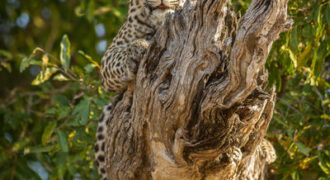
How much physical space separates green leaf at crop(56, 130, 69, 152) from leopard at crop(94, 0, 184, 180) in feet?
1.59

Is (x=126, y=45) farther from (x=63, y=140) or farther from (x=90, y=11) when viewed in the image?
(x=90, y=11)

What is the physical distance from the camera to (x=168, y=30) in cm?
440

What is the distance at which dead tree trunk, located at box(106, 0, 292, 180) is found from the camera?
3.79 metres

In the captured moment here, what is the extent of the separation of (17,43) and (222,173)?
644 centimetres

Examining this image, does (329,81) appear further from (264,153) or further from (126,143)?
(126,143)

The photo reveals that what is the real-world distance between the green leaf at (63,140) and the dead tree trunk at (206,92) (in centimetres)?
164

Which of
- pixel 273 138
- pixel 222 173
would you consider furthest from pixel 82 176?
pixel 222 173

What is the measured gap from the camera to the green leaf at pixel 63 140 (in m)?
6.10

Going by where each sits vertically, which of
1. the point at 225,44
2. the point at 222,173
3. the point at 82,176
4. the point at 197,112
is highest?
the point at 225,44

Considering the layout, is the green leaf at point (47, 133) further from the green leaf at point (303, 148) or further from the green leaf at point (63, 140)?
the green leaf at point (303, 148)

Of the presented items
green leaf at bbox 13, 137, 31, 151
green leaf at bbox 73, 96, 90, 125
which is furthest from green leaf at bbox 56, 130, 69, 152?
green leaf at bbox 13, 137, 31, 151

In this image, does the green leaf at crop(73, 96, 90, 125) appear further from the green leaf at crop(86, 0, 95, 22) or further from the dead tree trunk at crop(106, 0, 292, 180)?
the green leaf at crop(86, 0, 95, 22)

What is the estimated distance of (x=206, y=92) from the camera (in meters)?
4.01

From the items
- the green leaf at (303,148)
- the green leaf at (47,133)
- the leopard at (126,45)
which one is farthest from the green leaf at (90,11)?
the green leaf at (303,148)
